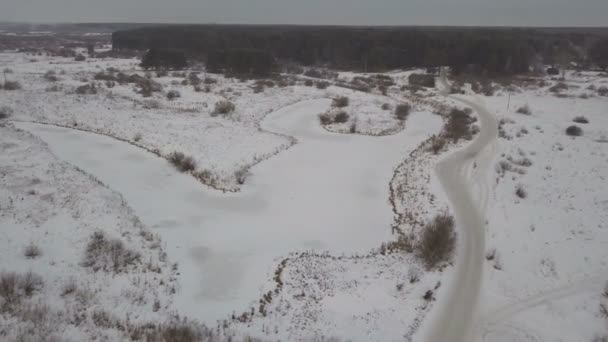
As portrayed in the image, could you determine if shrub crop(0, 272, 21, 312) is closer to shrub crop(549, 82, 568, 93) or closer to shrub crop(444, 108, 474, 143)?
shrub crop(444, 108, 474, 143)

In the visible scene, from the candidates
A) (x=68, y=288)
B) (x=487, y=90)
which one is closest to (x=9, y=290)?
(x=68, y=288)

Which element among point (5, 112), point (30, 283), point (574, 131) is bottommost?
point (30, 283)

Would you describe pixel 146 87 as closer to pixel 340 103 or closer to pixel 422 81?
pixel 340 103

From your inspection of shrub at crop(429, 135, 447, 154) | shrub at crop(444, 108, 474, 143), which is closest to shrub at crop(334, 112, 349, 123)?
shrub at crop(429, 135, 447, 154)

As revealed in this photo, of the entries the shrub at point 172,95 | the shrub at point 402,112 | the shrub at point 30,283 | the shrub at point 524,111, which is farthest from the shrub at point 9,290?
the shrub at point 524,111

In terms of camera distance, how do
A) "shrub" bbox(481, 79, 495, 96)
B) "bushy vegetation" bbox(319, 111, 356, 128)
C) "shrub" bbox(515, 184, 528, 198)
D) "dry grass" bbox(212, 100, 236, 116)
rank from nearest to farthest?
"shrub" bbox(515, 184, 528, 198), "bushy vegetation" bbox(319, 111, 356, 128), "dry grass" bbox(212, 100, 236, 116), "shrub" bbox(481, 79, 495, 96)

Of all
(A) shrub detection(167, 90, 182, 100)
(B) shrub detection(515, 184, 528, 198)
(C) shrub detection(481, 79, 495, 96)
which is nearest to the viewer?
(B) shrub detection(515, 184, 528, 198)
